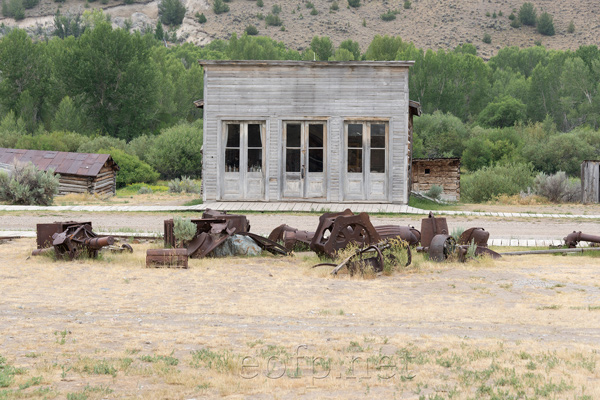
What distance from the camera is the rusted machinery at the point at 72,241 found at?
1040 cm

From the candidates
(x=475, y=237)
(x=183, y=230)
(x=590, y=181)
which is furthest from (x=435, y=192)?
(x=183, y=230)

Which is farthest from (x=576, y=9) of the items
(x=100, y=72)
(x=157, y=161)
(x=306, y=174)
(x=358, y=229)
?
(x=358, y=229)

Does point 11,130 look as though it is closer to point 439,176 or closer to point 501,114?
point 439,176

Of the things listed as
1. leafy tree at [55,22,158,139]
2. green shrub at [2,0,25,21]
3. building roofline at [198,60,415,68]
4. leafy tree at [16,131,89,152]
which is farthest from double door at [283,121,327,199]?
green shrub at [2,0,25,21]

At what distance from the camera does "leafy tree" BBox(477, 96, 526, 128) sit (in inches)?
2315

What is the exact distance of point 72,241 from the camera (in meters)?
10.5

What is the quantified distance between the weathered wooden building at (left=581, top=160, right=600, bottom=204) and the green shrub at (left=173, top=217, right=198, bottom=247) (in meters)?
16.0

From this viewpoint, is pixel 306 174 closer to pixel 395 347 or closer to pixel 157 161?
pixel 395 347

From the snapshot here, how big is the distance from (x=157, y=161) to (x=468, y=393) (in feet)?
115

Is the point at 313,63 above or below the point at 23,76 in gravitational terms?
below

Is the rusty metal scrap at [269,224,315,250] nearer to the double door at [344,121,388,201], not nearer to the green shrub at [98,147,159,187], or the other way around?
the double door at [344,121,388,201]

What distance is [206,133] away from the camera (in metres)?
20.2

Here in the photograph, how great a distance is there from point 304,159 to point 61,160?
1113 centimetres

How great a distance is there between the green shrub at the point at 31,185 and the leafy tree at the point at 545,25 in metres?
103
